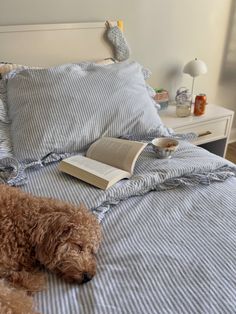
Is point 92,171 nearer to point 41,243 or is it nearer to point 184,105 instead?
point 41,243

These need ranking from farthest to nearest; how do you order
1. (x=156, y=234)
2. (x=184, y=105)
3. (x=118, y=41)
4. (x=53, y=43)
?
(x=184, y=105) < (x=118, y=41) < (x=53, y=43) < (x=156, y=234)

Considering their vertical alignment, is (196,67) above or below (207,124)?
above

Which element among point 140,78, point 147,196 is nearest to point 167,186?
point 147,196

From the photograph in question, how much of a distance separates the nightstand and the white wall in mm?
340

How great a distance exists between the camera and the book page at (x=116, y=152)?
1273 mm

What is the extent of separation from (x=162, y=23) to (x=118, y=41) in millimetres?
394

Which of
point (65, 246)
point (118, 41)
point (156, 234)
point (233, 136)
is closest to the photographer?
point (65, 246)

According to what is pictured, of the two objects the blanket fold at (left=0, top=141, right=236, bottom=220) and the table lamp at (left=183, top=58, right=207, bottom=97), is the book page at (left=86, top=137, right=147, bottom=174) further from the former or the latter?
the table lamp at (left=183, top=58, right=207, bottom=97)

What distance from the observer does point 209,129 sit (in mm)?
2105

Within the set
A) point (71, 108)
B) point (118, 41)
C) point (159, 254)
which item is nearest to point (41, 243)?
point (159, 254)

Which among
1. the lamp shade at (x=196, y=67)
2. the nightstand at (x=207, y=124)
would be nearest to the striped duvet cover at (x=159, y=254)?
the nightstand at (x=207, y=124)

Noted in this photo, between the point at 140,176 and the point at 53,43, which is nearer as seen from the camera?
the point at 140,176

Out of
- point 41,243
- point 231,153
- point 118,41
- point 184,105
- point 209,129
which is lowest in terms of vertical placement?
point 231,153

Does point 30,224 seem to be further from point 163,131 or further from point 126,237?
point 163,131
